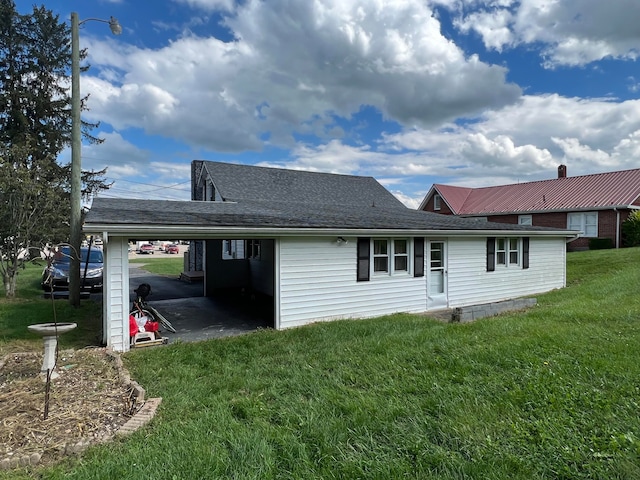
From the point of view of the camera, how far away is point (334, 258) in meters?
8.75

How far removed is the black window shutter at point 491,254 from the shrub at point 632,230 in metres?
14.4

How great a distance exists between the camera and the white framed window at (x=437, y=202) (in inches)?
1226

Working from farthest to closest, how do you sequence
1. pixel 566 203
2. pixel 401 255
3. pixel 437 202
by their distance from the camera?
1. pixel 437 202
2. pixel 566 203
3. pixel 401 255

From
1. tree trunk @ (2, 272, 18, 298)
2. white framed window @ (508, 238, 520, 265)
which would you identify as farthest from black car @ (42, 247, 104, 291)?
white framed window @ (508, 238, 520, 265)

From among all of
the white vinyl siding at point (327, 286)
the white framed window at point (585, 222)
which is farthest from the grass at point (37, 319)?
the white framed window at point (585, 222)

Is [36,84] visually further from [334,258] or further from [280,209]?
[334,258]

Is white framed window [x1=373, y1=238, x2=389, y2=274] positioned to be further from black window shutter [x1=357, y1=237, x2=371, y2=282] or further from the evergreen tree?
the evergreen tree

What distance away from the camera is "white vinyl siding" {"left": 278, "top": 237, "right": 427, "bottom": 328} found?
Answer: 8.16 m

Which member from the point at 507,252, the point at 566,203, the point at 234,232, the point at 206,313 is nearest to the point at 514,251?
the point at 507,252

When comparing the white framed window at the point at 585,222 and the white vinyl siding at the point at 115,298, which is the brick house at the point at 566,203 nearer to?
the white framed window at the point at 585,222

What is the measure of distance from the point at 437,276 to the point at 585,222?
673 inches

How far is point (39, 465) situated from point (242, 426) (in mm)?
1647

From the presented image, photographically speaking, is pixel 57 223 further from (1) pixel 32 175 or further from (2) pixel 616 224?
(2) pixel 616 224

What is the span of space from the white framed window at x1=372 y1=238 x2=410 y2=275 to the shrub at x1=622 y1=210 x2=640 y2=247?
59.1 feet
